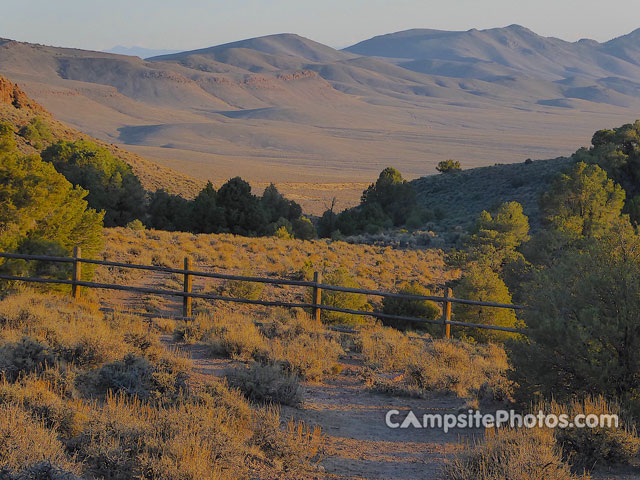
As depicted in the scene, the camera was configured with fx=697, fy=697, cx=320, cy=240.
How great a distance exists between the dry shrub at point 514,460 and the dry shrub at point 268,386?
218cm

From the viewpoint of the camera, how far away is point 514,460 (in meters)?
5.08

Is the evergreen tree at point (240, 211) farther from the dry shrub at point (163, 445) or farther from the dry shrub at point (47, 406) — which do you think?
the dry shrub at point (163, 445)

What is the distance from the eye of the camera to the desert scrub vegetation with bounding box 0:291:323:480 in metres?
4.95

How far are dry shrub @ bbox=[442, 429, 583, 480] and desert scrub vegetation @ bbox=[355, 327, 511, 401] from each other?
1.85 m

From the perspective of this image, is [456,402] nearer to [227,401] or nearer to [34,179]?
[227,401]

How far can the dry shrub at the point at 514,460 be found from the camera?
5.02 m

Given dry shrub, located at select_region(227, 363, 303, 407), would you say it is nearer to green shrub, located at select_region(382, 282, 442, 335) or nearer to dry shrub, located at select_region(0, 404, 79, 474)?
dry shrub, located at select_region(0, 404, 79, 474)

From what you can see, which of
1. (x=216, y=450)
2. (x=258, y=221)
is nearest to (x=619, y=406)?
(x=216, y=450)

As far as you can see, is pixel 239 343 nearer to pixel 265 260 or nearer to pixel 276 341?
pixel 276 341

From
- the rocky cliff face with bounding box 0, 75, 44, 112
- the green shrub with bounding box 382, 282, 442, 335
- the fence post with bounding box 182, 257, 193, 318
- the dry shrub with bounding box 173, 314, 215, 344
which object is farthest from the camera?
the rocky cliff face with bounding box 0, 75, 44, 112

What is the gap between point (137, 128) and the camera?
5925 inches

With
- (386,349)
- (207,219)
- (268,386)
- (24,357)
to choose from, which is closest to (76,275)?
(24,357)

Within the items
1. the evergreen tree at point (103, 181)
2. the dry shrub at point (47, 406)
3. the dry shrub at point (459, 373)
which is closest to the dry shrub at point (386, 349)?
the dry shrub at point (459, 373)

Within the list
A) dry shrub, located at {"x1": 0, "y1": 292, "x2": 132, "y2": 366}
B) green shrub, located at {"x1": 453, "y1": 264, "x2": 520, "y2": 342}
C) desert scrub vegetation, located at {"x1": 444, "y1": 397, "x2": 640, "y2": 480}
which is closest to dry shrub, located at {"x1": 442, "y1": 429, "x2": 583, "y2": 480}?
desert scrub vegetation, located at {"x1": 444, "y1": 397, "x2": 640, "y2": 480}
